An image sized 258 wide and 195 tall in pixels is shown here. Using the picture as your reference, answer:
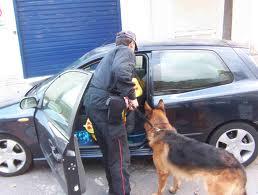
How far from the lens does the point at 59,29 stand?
31.0 ft

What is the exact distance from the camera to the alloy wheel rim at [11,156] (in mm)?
4344

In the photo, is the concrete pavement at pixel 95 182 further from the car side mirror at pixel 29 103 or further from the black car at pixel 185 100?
the car side mirror at pixel 29 103

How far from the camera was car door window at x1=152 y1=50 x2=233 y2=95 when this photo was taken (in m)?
4.25

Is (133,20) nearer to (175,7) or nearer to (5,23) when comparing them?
(175,7)

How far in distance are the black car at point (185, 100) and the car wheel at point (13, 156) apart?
0.01 m

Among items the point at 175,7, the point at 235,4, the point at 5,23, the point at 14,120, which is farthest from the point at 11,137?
the point at 235,4

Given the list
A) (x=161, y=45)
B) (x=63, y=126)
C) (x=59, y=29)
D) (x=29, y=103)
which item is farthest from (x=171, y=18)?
(x=63, y=126)

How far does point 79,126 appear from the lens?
4211 millimetres

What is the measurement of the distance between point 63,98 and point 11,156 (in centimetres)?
123

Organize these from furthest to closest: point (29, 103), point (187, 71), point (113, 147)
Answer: point (187, 71) → point (29, 103) → point (113, 147)

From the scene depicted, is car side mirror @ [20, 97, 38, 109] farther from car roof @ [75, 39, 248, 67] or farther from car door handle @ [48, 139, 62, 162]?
car door handle @ [48, 139, 62, 162]

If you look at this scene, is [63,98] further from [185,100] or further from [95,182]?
[185,100]

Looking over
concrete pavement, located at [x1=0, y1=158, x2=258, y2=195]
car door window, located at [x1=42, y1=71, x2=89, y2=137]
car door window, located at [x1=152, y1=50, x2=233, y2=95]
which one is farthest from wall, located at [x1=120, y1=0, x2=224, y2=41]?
car door window, located at [x1=42, y1=71, x2=89, y2=137]

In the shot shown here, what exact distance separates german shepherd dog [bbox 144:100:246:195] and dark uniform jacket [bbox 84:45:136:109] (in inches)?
21.6
